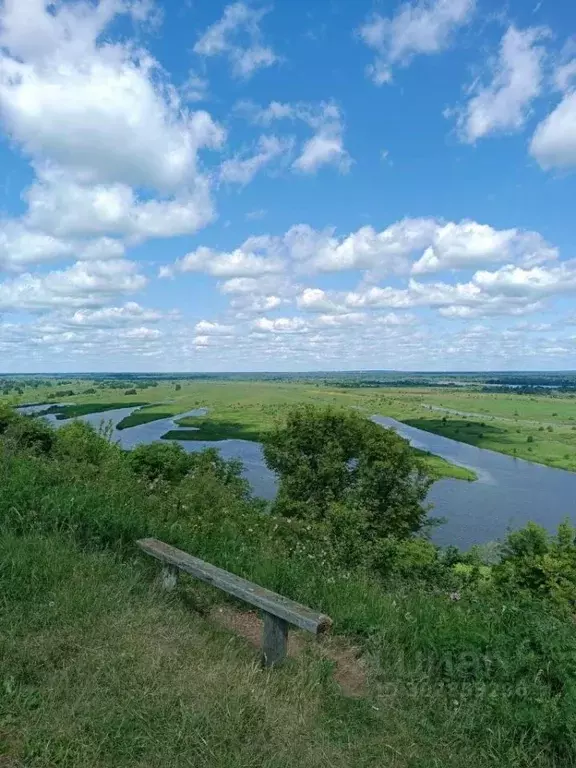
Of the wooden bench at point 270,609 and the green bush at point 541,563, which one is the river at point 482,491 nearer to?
the green bush at point 541,563

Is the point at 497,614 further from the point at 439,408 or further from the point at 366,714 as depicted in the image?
the point at 439,408

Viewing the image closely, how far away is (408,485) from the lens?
2736 centimetres

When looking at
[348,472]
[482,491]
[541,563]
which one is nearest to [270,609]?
[541,563]

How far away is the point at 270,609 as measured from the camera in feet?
12.1

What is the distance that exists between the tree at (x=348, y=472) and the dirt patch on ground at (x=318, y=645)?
2081 centimetres

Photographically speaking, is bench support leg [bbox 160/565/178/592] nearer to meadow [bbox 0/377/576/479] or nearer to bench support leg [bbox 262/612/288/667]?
bench support leg [bbox 262/612/288/667]

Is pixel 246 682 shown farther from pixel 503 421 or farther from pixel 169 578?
pixel 503 421

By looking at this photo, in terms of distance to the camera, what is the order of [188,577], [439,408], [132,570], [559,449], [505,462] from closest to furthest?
1. [132,570]
2. [188,577]
3. [505,462]
4. [559,449]
5. [439,408]

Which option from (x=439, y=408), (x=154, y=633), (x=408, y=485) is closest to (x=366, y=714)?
(x=154, y=633)

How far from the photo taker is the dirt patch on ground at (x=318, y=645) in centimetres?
366

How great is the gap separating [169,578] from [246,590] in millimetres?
930

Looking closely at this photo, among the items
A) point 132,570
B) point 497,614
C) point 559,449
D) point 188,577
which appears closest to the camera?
point 497,614

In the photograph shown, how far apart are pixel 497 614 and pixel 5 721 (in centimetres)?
337

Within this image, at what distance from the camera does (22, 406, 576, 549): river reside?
36.9 m
